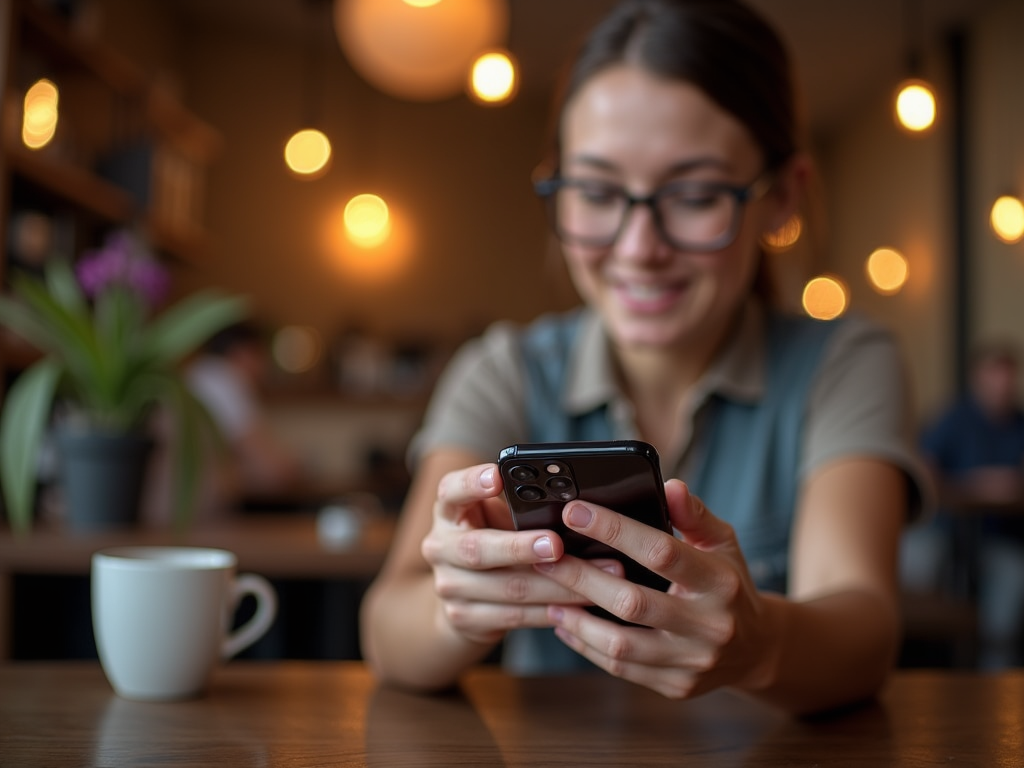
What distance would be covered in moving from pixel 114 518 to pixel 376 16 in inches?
57.4

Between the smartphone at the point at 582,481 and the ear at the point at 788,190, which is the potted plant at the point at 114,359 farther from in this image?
the smartphone at the point at 582,481

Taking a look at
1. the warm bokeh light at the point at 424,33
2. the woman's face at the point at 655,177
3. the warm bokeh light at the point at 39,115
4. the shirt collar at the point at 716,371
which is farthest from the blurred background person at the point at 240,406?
the woman's face at the point at 655,177

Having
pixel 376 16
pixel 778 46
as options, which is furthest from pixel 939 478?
pixel 778 46

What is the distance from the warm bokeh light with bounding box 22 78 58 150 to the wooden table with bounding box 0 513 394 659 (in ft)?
5.42

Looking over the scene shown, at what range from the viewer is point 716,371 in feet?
4.17

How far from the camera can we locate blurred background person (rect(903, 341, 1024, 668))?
15.9 ft

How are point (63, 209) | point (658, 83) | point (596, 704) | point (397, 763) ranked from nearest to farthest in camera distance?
point (397, 763), point (596, 704), point (658, 83), point (63, 209)

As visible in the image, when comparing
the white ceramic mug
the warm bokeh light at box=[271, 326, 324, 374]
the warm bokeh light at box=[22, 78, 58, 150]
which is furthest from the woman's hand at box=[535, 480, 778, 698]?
the warm bokeh light at box=[271, 326, 324, 374]

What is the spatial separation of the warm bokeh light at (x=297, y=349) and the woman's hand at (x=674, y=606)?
6.48m

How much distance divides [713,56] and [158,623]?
812 mm

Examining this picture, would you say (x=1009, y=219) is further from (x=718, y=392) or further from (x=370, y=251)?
(x=370, y=251)

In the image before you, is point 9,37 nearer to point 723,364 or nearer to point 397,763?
point 723,364

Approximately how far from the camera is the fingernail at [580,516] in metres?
0.64

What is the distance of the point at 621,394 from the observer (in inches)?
51.1
